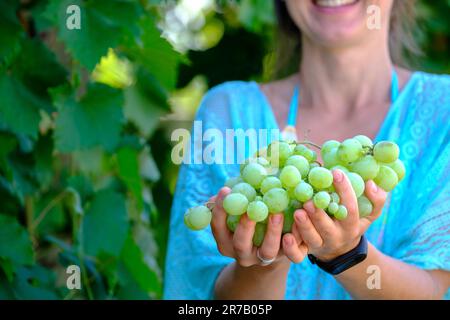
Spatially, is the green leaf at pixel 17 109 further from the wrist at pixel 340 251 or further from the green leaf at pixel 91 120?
the wrist at pixel 340 251

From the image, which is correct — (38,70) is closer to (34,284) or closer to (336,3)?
(34,284)

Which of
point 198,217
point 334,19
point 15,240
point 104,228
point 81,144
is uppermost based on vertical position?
point 334,19

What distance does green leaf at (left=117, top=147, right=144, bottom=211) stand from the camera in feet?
6.51

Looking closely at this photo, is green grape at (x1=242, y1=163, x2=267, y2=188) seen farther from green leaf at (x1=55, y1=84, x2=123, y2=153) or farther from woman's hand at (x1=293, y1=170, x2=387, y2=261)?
green leaf at (x1=55, y1=84, x2=123, y2=153)

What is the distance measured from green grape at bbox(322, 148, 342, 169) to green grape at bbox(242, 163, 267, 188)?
0.09m

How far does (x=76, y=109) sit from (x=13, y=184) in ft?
0.68

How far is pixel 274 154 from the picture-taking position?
4.05ft

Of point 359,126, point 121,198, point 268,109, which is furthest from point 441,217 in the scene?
point 121,198

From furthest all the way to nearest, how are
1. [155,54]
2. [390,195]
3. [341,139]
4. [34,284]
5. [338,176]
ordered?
1. [155,54]
2. [34,284]
3. [341,139]
4. [390,195]
5. [338,176]

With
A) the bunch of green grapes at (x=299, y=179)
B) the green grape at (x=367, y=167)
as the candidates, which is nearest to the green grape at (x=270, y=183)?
the bunch of green grapes at (x=299, y=179)

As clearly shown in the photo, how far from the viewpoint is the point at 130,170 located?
78.3 inches

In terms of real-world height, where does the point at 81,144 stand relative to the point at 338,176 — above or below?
below

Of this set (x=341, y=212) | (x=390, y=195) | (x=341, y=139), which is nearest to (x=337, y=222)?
(x=341, y=212)

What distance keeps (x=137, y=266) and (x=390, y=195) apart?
66 cm
